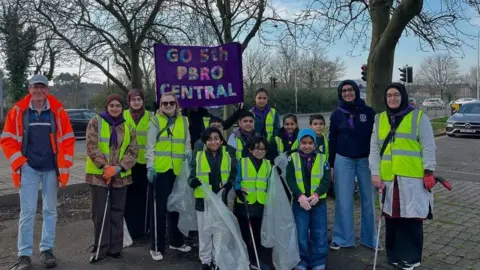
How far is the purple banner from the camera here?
5.94 metres

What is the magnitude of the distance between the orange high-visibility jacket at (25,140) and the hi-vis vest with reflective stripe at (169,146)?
94cm

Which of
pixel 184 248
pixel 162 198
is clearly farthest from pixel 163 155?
pixel 184 248

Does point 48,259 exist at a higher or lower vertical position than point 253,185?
lower

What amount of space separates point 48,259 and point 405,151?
12.4ft

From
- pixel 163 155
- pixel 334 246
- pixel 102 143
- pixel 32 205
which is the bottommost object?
pixel 334 246

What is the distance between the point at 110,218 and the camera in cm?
468

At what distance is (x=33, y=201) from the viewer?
4.43 metres

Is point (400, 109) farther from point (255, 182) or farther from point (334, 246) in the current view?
point (334, 246)

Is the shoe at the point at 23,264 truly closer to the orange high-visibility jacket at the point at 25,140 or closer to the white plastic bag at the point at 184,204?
the orange high-visibility jacket at the point at 25,140

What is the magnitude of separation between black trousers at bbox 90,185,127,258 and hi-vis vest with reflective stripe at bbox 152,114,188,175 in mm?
529

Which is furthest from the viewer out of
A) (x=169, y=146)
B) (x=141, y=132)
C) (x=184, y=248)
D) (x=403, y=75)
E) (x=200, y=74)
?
(x=403, y=75)

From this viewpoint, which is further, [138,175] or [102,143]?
[138,175]

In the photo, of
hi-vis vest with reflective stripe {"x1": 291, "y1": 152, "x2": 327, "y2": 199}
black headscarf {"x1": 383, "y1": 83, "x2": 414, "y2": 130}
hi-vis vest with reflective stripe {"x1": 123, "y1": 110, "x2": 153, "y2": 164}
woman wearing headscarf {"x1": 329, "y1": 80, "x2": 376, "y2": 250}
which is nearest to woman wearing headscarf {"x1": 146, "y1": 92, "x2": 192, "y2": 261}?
hi-vis vest with reflective stripe {"x1": 123, "y1": 110, "x2": 153, "y2": 164}

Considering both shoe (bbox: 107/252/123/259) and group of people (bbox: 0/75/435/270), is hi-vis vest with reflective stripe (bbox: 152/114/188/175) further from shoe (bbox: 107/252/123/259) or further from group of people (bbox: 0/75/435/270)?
shoe (bbox: 107/252/123/259)
